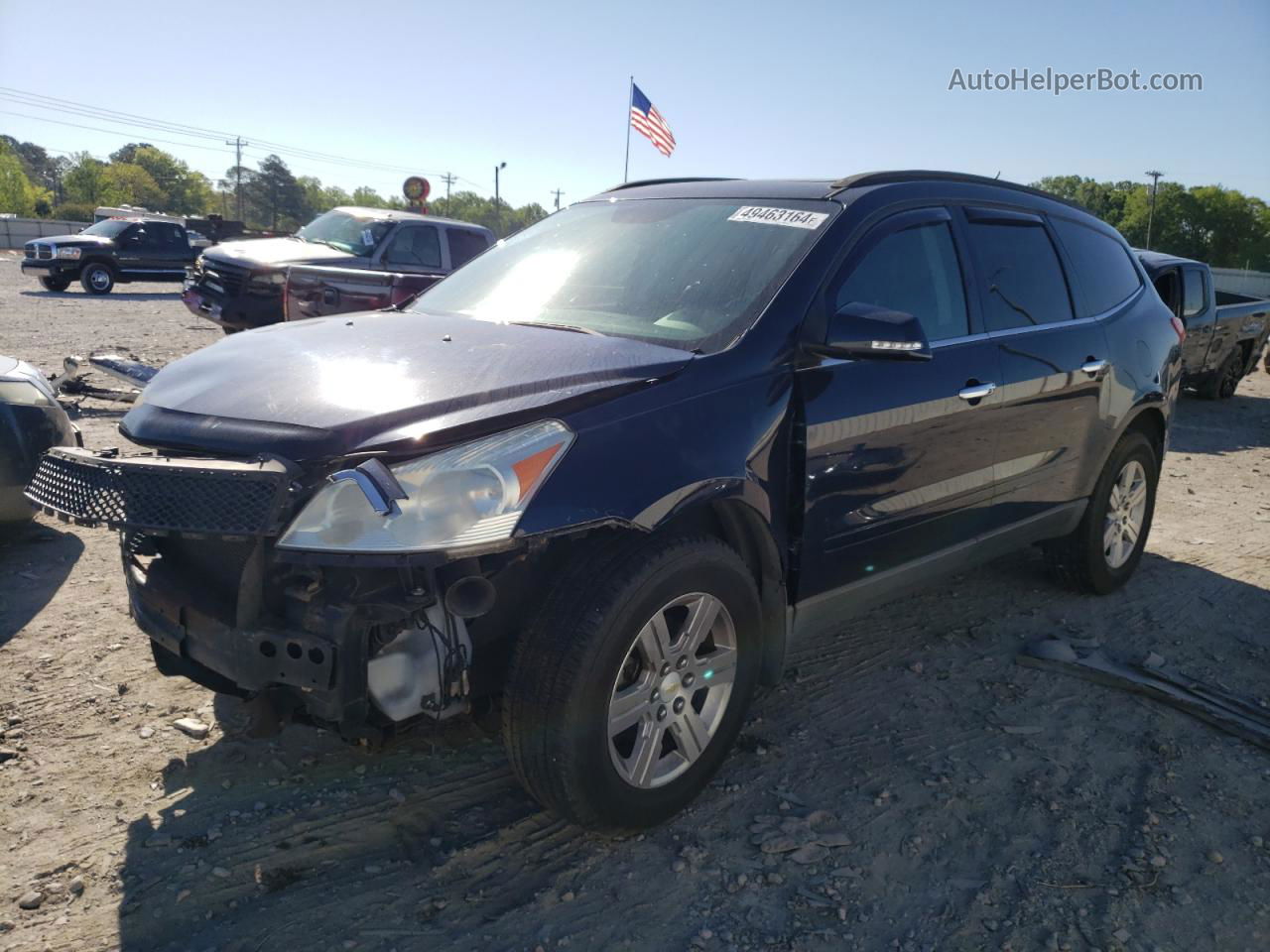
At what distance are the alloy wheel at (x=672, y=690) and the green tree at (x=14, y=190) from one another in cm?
9243

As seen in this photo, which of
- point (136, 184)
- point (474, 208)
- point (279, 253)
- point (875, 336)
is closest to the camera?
point (875, 336)

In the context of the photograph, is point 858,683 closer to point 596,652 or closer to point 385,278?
point 596,652

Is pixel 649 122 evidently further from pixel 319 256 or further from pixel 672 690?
pixel 672 690

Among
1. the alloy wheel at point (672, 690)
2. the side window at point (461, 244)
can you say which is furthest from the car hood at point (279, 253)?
the alloy wheel at point (672, 690)

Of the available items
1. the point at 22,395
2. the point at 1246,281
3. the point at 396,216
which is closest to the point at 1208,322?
the point at 396,216

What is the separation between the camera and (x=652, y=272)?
134 inches

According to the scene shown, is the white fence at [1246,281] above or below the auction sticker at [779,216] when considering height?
above

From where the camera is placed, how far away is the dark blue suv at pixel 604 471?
7.60 feet

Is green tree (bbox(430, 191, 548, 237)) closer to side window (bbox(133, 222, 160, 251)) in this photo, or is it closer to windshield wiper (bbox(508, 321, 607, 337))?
side window (bbox(133, 222, 160, 251))

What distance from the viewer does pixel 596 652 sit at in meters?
2.46

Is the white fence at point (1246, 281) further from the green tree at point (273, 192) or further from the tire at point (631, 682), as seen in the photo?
the green tree at point (273, 192)

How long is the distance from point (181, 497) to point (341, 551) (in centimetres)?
42

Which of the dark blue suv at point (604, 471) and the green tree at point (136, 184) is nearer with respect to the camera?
the dark blue suv at point (604, 471)

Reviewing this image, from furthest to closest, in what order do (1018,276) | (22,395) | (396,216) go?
1. (396,216)
2. (22,395)
3. (1018,276)
